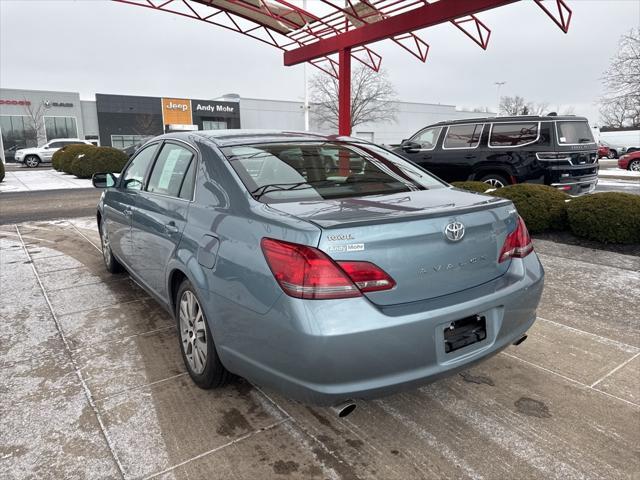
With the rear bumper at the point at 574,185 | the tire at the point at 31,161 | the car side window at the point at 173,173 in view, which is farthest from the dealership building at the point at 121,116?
the car side window at the point at 173,173

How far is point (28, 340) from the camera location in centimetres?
360

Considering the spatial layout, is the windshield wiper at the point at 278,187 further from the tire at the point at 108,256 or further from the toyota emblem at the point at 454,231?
the tire at the point at 108,256

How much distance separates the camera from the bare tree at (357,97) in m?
45.8

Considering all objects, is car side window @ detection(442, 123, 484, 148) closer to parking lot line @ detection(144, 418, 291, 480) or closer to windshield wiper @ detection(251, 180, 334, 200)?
windshield wiper @ detection(251, 180, 334, 200)

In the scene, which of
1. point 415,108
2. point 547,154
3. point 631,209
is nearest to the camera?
point 631,209

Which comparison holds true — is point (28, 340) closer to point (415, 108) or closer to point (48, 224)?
point (48, 224)

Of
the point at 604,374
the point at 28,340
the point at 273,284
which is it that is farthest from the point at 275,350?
the point at 28,340

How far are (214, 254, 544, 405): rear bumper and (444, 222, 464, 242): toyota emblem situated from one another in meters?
0.28

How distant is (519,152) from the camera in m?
8.29

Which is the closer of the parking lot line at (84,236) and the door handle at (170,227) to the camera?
the door handle at (170,227)

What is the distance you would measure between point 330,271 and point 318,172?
109cm

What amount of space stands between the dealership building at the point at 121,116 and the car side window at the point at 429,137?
3810 cm

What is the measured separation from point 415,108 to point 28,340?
6837 centimetres

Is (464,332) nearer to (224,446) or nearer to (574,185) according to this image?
(224,446)
